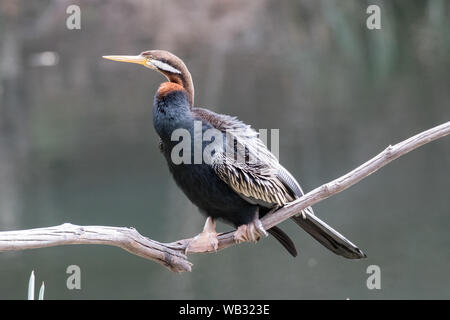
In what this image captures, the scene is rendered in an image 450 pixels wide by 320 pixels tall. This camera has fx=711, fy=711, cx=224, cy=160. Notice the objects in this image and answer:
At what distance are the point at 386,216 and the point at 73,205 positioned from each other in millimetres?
4024

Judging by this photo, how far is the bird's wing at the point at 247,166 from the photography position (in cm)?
336

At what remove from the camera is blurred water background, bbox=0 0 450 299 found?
807 cm

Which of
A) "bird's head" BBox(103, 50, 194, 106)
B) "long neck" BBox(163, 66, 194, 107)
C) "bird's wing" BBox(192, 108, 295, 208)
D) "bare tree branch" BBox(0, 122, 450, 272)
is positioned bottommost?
"bare tree branch" BBox(0, 122, 450, 272)

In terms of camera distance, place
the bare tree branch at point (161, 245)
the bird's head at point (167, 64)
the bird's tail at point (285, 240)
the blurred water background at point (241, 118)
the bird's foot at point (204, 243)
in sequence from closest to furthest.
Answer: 1. the bare tree branch at point (161, 245)
2. the bird's foot at point (204, 243)
3. the bird's head at point (167, 64)
4. the bird's tail at point (285, 240)
5. the blurred water background at point (241, 118)

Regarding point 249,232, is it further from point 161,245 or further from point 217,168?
point 161,245

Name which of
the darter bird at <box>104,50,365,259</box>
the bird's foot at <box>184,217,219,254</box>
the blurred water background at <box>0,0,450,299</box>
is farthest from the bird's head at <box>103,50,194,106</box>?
the blurred water background at <box>0,0,450,299</box>

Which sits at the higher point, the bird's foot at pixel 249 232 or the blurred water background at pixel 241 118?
the blurred water background at pixel 241 118

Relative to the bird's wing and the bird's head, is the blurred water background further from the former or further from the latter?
the bird's head

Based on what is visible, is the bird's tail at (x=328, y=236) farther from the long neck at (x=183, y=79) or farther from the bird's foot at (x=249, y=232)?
the long neck at (x=183, y=79)

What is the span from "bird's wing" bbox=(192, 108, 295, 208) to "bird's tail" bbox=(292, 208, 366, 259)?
136 millimetres

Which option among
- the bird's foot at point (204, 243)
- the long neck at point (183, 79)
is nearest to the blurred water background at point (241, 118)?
the bird's foot at point (204, 243)

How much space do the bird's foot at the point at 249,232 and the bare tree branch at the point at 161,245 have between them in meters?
0.03

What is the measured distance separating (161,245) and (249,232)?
17.6 inches

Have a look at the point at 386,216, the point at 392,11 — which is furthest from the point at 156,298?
the point at 392,11
